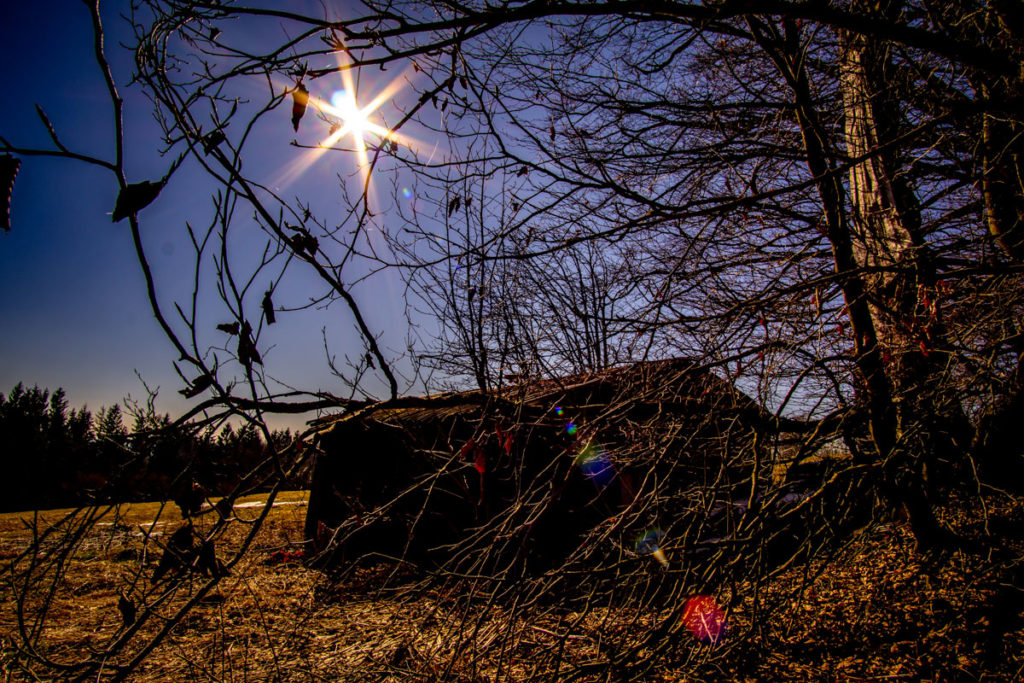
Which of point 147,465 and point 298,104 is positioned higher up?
point 298,104

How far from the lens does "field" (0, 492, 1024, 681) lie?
219cm

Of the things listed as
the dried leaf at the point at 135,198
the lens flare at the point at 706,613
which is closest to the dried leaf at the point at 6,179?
the dried leaf at the point at 135,198

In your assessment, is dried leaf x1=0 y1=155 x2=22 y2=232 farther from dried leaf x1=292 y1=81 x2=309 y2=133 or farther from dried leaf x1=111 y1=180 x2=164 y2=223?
dried leaf x1=292 y1=81 x2=309 y2=133

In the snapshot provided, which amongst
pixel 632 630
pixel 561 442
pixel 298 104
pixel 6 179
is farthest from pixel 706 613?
pixel 6 179

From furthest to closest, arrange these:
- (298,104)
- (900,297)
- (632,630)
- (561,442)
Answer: (900,297) < (561,442) < (632,630) < (298,104)

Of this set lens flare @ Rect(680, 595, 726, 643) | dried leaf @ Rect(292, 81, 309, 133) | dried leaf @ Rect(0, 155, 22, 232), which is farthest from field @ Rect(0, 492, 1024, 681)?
dried leaf @ Rect(292, 81, 309, 133)

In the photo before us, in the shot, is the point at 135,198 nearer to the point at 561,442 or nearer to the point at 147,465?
the point at 147,465

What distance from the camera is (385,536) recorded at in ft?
27.6

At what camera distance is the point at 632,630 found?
250 cm

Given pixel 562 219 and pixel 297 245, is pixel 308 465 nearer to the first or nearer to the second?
pixel 297 245

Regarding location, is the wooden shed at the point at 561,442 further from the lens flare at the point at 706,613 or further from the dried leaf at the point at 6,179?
the dried leaf at the point at 6,179

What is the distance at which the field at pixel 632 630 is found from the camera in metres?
2.19

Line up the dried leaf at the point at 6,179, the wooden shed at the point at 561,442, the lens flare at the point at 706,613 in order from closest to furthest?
the dried leaf at the point at 6,179, the lens flare at the point at 706,613, the wooden shed at the point at 561,442

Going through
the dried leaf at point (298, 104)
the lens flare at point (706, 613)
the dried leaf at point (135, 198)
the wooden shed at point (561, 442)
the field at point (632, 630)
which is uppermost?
the dried leaf at point (298, 104)
